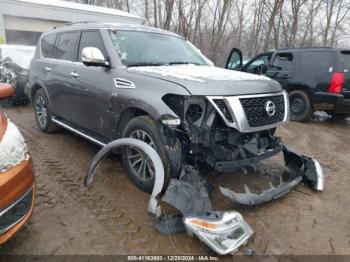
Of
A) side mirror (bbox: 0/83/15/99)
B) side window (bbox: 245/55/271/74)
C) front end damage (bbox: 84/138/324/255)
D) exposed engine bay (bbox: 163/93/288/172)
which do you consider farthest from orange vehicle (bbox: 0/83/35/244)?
side window (bbox: 245/55/271/74)

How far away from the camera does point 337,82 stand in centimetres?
708

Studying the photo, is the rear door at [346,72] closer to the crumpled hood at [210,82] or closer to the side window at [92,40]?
the crumpled hood at [210,82]

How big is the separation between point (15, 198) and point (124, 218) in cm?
118

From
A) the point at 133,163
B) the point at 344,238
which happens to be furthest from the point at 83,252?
the point at 344,238

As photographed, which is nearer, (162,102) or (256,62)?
(162,102)

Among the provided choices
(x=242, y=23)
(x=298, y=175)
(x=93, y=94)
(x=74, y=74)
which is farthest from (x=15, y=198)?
(x=242, y=23)

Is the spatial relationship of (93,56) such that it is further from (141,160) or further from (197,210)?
(197,210)

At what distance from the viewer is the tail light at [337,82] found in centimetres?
706

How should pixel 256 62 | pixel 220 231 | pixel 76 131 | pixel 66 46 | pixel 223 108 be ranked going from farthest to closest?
pixel 256 62 → pixel 66 46 → pixel 76 131 → pixel 223 108 → pixel 220 231

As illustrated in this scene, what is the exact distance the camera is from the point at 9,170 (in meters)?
2.17

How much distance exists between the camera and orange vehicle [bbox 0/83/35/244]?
213 cm

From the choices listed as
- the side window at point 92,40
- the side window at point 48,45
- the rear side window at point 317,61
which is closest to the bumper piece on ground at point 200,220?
the side window at point 92,40

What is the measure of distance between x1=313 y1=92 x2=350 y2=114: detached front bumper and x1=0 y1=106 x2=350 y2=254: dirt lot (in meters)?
2.83

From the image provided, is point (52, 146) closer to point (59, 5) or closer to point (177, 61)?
point (177, 61)
